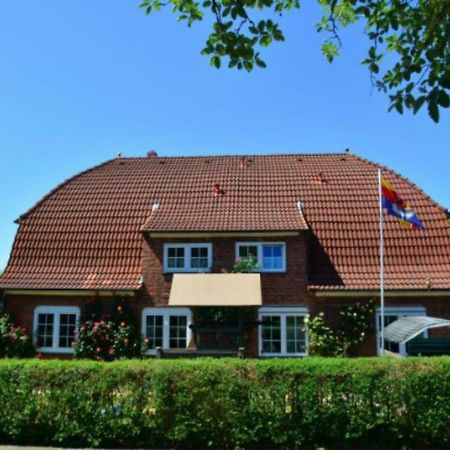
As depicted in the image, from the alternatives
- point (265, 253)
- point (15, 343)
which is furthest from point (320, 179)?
point (15, 343)

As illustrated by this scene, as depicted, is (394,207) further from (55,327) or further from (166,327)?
(55,327)

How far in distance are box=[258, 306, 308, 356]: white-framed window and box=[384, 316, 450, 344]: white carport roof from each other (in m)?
3.44

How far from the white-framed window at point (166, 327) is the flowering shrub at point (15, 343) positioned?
4456mm

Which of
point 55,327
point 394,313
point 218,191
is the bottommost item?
point 55,327

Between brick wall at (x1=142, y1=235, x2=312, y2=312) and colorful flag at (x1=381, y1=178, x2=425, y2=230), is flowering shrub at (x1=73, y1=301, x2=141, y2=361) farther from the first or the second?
colorful flag at (x1=381, y1=178, x2=425, y2=230)

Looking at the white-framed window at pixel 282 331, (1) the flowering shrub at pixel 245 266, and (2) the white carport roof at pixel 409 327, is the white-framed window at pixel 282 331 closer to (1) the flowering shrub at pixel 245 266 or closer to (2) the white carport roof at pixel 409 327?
(1) the flowering shrub at pixel 245 266

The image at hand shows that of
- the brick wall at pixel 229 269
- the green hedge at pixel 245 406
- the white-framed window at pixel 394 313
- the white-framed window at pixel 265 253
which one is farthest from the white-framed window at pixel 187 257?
the green hedge at pixel 245 406

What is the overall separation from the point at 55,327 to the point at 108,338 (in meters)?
2.48

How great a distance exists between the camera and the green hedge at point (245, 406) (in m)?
9.43

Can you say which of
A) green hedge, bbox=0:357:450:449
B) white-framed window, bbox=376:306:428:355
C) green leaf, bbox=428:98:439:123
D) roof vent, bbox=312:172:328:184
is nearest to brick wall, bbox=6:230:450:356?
white-framed window, bbox=376:306:428:355

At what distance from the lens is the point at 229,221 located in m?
21.3

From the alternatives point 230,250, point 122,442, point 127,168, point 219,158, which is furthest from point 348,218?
point 122,442

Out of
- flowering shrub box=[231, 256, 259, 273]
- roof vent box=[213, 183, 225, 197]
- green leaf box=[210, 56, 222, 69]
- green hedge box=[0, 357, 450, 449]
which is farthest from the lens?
roof vent box=[213, 183, 225, 197]

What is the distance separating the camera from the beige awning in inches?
734
